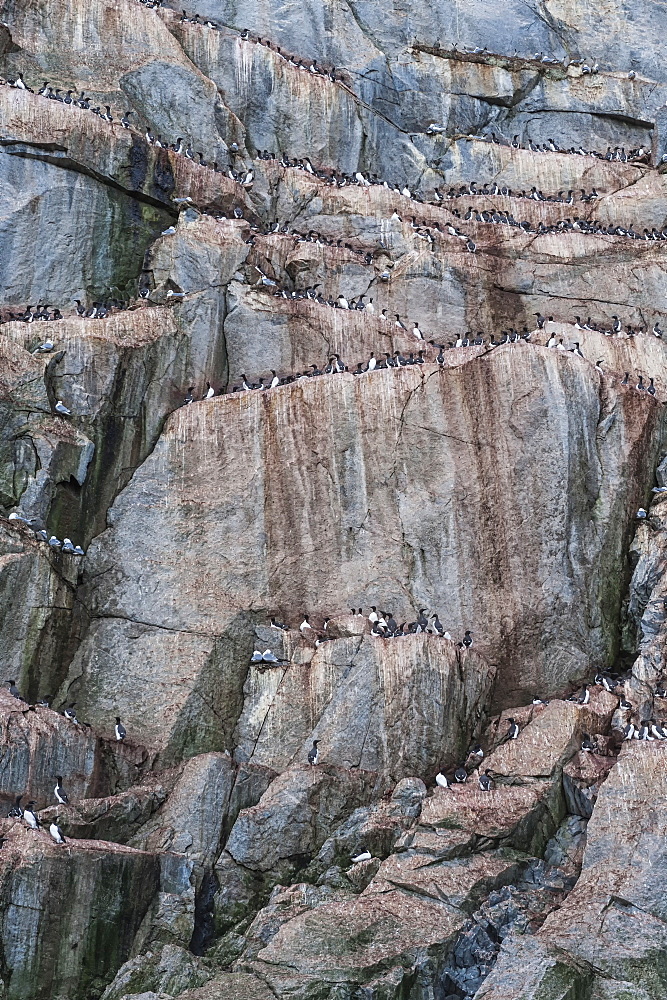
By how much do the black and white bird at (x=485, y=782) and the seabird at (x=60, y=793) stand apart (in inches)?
335

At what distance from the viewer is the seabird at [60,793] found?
26.8 metres

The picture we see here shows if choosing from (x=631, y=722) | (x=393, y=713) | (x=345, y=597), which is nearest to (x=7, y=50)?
(x=345, y=597)

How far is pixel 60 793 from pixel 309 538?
8777mm

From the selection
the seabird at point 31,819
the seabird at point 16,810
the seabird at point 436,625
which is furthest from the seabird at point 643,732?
the seabird at point 16,810

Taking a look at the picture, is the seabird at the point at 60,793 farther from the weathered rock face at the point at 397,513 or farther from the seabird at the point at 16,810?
the weathered rock face at the point at 397,513

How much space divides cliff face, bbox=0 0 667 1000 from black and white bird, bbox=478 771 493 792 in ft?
0.77

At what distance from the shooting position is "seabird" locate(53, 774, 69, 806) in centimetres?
2675

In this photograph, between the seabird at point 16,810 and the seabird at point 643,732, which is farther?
the seabird at point 643,732

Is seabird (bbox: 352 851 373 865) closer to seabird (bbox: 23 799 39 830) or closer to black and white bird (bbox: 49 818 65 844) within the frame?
black and white bird (bbox: 49 818 65 844)

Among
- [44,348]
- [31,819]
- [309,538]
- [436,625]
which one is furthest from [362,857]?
[44,348]

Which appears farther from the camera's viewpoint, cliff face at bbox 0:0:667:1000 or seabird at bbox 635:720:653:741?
seabird at bbox 635:720:653:741

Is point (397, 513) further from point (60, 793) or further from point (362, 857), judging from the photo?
point (60, 793)

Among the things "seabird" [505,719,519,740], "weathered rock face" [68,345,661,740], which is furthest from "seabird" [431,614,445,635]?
"seabird" [505,719,519,740]

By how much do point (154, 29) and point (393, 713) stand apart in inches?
1057
